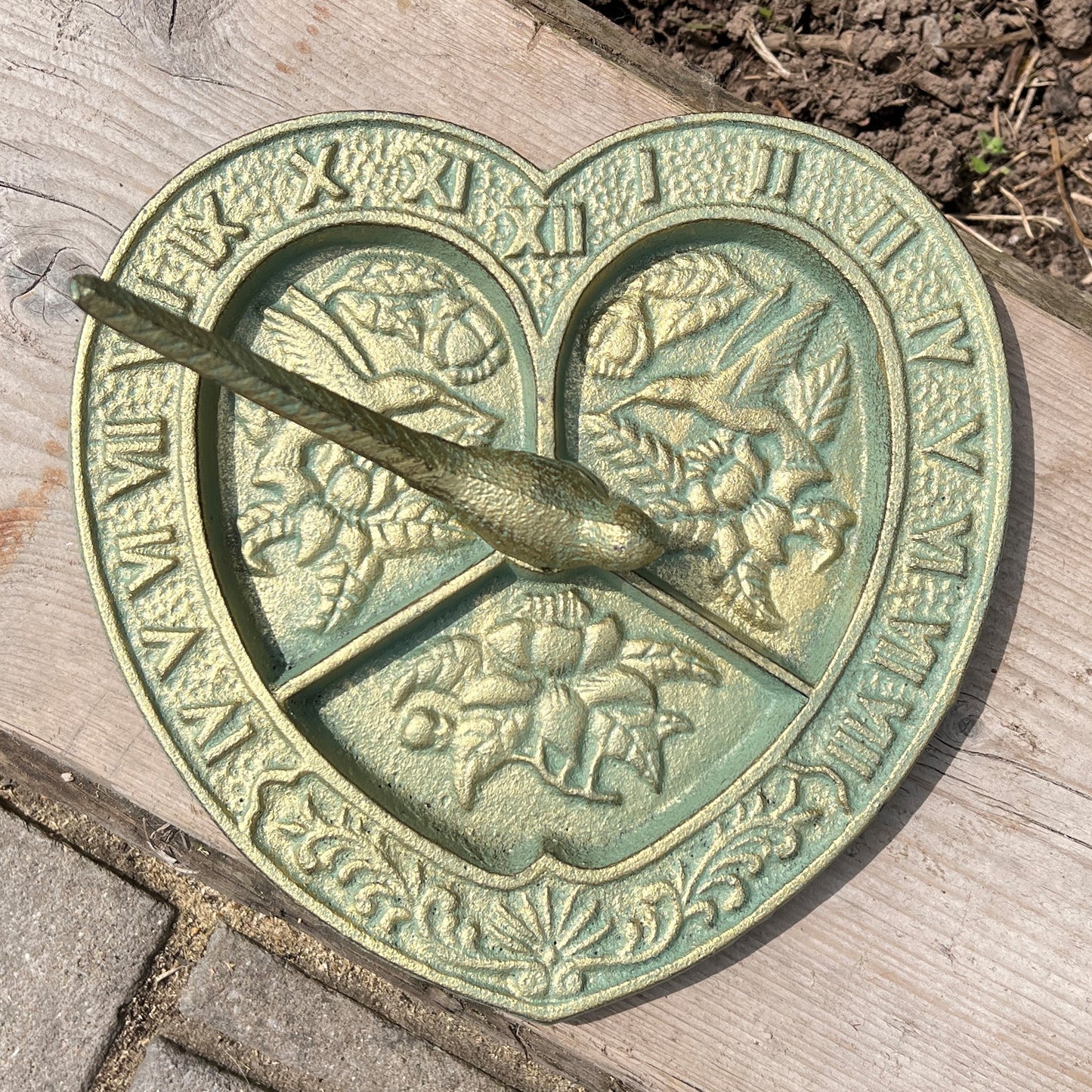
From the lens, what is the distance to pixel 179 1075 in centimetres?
181

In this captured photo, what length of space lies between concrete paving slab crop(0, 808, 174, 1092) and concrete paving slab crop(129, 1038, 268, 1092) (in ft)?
0.28

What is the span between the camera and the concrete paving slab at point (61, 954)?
71.2 inches

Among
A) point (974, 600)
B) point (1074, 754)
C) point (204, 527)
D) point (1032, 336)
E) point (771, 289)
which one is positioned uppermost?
point (1032, 336)

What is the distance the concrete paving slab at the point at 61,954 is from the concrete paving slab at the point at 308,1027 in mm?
125

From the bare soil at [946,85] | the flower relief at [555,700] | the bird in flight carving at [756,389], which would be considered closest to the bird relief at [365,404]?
the flower relief at [555,700]

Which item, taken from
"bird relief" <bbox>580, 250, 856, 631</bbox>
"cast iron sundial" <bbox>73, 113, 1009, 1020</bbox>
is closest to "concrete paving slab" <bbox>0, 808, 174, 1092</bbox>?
"cast iron sundial" <bbox>73, 113, 1009, 1020</bbox>

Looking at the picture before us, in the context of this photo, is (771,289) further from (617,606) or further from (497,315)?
(617,606)

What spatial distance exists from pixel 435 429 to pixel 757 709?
26.8 inches

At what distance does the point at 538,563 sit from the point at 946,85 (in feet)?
4.39

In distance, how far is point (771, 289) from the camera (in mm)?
1613

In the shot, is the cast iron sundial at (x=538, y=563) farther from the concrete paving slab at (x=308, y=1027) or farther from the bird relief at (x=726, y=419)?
the concrete paving slab at (x=308, y=1027)

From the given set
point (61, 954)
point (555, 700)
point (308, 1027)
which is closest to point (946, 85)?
point (555, 700)

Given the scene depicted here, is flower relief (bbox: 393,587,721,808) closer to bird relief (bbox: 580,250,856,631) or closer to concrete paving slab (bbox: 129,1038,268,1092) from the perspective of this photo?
bird relief (bbox: 580,250,856,631)

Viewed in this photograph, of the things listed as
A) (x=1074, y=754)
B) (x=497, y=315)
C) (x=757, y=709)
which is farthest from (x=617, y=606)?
(x=1074, y=754)
